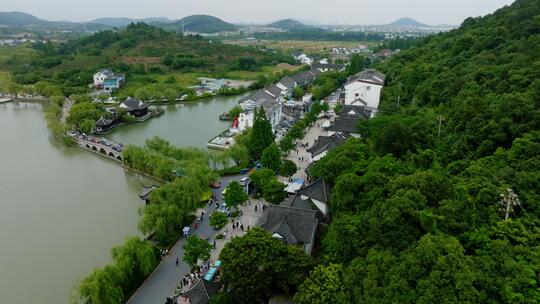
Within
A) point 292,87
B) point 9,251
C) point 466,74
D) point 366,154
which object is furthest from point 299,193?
point 292,87

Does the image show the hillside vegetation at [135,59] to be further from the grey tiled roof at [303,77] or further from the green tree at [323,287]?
the green tree at [323,287]

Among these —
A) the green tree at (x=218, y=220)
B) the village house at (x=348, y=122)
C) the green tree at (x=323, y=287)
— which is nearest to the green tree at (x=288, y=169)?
the green tree at (x=218, y=220)

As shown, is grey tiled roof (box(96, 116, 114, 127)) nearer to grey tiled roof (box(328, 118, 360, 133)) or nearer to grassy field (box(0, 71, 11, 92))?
grey tiled roof (box(328, 118, 360, 133))

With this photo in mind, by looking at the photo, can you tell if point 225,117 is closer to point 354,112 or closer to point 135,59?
point 354,112

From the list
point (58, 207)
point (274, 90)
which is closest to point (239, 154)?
point (58, 207)

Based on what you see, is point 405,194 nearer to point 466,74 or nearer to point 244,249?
point 244,249

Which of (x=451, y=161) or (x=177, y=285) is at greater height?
(x=451, y=161)

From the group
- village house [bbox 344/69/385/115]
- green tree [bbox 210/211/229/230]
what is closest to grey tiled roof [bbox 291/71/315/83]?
village house [bbox 344/69/385/115]
